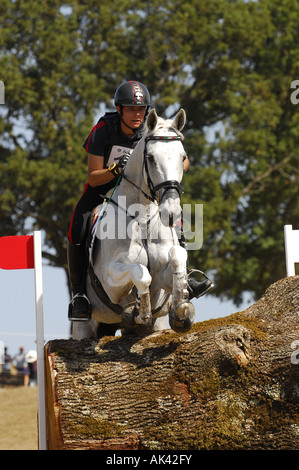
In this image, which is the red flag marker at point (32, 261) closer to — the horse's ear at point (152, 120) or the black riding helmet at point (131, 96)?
the horse's ear at point (152, 120)

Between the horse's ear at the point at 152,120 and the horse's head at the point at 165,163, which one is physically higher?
the horse's ear at the point at 152,120

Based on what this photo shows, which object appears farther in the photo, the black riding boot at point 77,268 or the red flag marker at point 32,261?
the black riding boot at point 77,268

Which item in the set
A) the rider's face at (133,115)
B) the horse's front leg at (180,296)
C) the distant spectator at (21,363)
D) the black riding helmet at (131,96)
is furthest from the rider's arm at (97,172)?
the distant spectator at (21,363)

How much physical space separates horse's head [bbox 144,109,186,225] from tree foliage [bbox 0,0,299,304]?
14.4 metres

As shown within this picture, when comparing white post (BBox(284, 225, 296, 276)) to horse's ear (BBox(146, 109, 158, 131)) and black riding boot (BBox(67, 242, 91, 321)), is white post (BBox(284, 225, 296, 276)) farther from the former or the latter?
black riding boot (BBox(67, 242, 91, 321))

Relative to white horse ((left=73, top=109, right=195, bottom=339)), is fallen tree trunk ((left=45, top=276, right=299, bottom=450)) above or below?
below

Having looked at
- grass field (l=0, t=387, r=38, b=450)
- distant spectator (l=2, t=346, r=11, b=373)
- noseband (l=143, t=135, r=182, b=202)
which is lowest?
grass field (l=0, t=387, r=38, b=450)

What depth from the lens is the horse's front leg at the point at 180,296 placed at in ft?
17.2

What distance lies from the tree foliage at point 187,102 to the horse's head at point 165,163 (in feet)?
47.1

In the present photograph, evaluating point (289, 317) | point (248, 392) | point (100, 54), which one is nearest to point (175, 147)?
point (289, 317)

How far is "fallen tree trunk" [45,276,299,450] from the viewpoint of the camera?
4605 mm

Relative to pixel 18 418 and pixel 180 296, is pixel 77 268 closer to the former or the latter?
pixel 180 296

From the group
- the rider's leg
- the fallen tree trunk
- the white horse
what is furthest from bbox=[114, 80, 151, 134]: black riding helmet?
the fallen tree trunk

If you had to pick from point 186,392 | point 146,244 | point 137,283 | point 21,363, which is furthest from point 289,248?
point 21,363
